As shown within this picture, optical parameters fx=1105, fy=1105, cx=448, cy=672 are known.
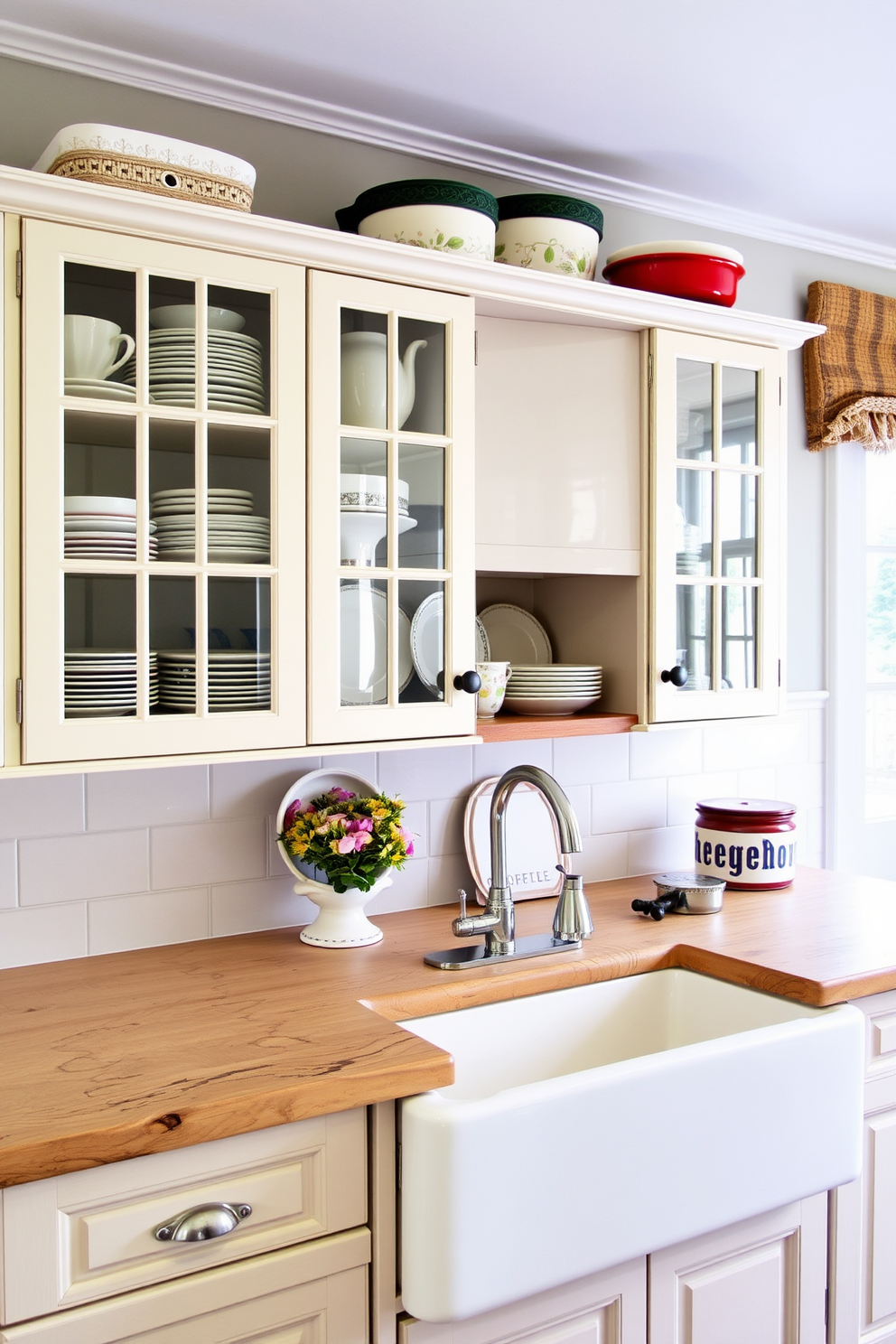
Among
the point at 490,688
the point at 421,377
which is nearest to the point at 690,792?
the point at 490,688

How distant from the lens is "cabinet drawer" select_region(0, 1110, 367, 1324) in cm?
117

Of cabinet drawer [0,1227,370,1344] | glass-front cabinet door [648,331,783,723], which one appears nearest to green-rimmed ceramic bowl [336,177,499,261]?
glass-front cabinet door [648,331,783,723]

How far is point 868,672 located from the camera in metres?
2.98

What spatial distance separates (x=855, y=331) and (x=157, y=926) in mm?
2224

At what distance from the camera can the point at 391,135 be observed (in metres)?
2.14

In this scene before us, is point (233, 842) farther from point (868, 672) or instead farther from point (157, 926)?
point (868, 672)

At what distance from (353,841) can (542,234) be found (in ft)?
3.83

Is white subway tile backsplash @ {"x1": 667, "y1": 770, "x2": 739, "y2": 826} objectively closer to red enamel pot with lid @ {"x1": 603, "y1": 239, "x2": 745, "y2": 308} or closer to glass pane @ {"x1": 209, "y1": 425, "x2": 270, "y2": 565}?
red enamel pot with lid @ {"x1": 603, "y1": 239, "x2": 745, "y2": 308}

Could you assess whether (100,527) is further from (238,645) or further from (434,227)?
(434,227)

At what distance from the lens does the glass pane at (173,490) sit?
1.60 metres

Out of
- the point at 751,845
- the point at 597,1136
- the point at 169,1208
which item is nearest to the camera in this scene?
the point at 169,1208

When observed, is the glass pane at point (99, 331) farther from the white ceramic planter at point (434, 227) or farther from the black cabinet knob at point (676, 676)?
the black cabinet knob at point (676, 676)

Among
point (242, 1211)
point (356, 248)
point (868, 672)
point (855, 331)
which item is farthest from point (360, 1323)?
point (855, 331)

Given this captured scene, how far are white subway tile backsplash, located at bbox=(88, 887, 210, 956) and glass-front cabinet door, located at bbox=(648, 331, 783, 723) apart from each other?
36.5 inches
